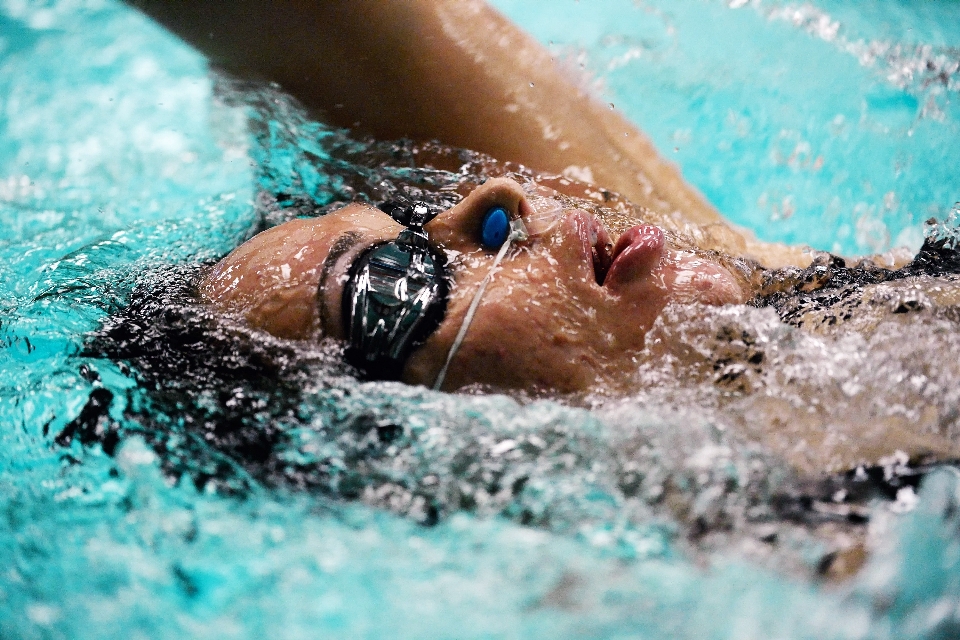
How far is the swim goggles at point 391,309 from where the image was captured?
1.26 m

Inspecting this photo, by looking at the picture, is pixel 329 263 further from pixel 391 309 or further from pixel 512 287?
pixel 512 287

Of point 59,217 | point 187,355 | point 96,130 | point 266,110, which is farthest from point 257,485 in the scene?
point 96,130

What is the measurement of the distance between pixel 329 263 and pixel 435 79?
95 cm

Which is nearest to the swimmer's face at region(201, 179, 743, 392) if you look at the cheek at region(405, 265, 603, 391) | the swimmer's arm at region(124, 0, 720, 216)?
the cheek at region(405, 265, 603, 391)

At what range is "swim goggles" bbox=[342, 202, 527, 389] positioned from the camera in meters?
1.26

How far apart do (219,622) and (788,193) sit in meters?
2.55

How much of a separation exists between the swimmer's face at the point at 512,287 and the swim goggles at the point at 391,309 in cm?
1

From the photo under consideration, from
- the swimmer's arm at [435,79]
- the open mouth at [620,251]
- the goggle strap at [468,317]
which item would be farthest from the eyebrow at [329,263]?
the swimmer's arm at [435,79]

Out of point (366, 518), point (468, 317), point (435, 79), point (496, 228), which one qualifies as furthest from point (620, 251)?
point (435, 79)

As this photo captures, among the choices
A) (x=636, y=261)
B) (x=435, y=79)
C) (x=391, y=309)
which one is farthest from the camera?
(x=435, y=79)

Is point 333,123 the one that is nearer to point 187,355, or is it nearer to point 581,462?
point 187,355

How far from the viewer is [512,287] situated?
132 cm

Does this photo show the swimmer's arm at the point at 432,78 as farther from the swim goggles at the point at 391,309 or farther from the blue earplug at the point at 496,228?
the swim goggles at the point at 391,309

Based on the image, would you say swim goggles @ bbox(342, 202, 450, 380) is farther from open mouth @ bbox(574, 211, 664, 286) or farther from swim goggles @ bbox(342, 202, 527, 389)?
open mouth @ bbox(574, 211, 664, 286)
